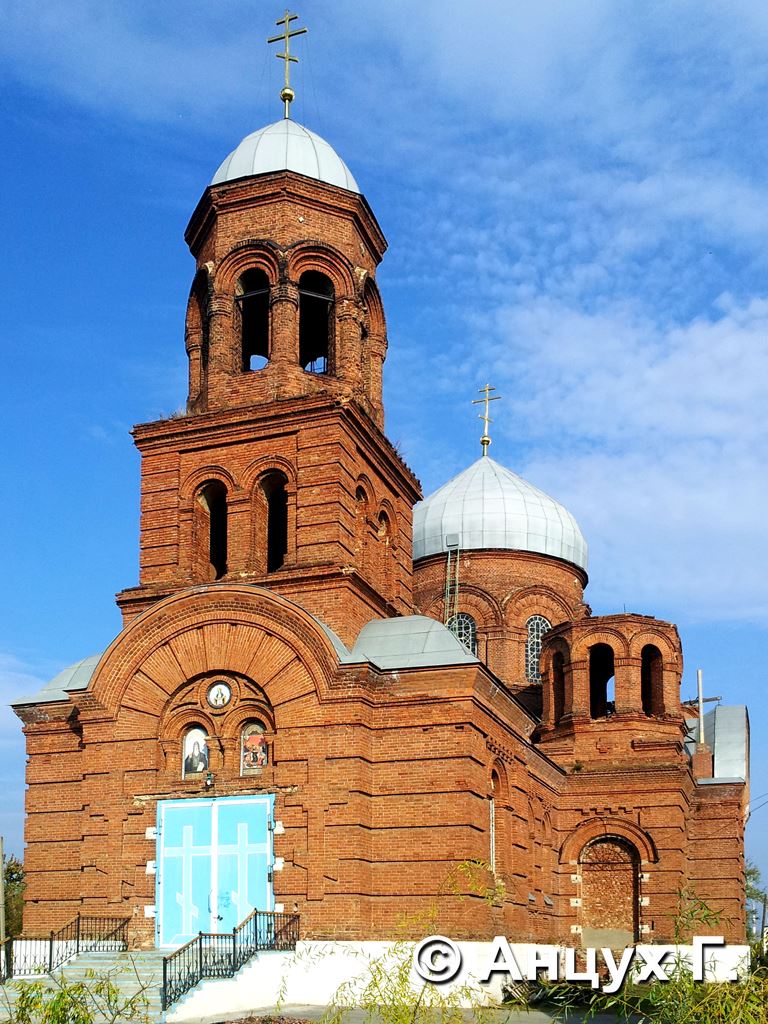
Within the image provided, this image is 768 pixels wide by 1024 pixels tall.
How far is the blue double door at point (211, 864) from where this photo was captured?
58.4 ft

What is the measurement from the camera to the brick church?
58.3ft

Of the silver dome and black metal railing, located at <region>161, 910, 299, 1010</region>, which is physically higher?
the silver dome

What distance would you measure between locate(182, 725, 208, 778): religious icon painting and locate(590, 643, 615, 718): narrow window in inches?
459

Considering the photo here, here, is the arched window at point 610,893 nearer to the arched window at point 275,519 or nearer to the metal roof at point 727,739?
the metal roof at point 727,739

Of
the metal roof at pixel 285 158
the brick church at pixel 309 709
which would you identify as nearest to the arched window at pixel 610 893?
the brick church at pixel 309 709

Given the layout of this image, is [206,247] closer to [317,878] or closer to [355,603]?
[355,603]

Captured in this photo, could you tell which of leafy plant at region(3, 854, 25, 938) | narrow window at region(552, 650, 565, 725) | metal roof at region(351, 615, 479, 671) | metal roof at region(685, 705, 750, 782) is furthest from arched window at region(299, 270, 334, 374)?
leafy plant at region(3, 854, 25, 938)

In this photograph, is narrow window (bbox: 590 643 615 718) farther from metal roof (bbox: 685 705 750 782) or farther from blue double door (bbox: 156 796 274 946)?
blue double door (bbox: 156 796 274 946)

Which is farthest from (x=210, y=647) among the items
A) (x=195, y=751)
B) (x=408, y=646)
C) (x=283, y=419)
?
(x=283, y=419)

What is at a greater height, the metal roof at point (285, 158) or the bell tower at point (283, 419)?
the metal roof at point (285, 158)

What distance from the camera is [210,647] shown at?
19.0 m

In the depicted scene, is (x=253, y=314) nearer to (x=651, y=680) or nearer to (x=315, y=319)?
(x=315, y=319)

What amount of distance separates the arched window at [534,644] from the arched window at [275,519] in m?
10.2

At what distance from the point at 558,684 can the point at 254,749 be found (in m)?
A: 10.5
